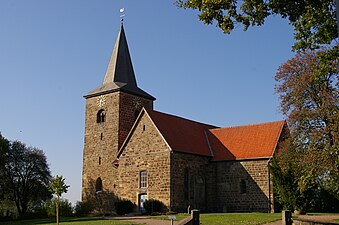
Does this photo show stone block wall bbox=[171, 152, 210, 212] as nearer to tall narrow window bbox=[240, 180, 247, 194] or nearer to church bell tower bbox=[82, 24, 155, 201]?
tall narrow window bbox=[240, 180, 247, 194]

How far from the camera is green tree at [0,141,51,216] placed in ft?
163

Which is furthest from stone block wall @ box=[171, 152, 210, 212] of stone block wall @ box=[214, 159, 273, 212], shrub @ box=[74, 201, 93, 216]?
shrub @ box=[74, 201, 93, 216]

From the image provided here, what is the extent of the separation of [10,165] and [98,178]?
11727 millimetres

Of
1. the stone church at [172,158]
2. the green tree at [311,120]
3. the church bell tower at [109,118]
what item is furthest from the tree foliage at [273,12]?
the church bell tower at [109,118]

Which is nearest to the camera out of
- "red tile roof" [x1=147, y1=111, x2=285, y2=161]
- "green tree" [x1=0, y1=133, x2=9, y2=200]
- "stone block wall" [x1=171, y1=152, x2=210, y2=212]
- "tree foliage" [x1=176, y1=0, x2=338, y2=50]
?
"tree foliage" [x1=176, y1=0, x2=338, y2=50]

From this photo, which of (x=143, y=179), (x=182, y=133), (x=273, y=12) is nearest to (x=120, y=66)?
(x=182, y=133)

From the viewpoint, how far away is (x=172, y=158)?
1417 inches

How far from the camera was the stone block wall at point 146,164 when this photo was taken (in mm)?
36219

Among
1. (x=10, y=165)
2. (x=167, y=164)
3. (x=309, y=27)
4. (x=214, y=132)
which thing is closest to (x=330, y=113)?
(x=309, y=27)

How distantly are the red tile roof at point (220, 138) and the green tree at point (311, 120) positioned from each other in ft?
30.5

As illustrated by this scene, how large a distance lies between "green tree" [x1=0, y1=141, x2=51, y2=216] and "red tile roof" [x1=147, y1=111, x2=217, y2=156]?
1827 cm

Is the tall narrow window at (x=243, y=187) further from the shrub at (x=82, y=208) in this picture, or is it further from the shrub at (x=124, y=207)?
the shrub at (x=82, y=208)

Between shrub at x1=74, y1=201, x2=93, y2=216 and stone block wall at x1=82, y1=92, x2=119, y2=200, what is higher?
stone block wall at x1=82, y1=92, x2=119, y2=200

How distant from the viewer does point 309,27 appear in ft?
50.8
